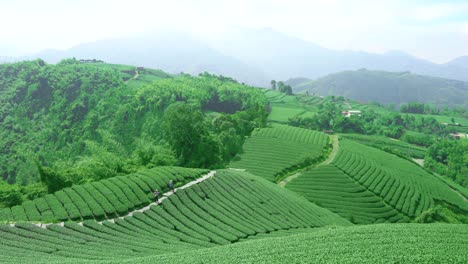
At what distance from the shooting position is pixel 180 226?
92.1 ft

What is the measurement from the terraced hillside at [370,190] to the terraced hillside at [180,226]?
10.3 metres

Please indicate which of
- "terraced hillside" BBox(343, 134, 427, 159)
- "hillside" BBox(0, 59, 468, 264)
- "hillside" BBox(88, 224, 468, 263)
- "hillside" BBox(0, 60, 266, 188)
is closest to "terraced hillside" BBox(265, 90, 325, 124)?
"hillside" BBox(0, 59, 468, 264)

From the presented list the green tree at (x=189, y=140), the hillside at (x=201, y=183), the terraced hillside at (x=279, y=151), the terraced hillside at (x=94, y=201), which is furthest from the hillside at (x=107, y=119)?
the terraced hillside at (x=94, y=201)

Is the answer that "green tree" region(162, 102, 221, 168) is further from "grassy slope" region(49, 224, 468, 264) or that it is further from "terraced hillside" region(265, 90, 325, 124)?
"terraced hillside" region(265, 90, 325, 124)

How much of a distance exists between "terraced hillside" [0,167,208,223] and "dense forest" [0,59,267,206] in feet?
23.2

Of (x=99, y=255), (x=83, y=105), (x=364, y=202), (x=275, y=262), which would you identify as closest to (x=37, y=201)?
(x=99, y=255)

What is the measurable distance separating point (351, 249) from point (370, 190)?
41.0 metres

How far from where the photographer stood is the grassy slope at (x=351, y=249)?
17359 mm

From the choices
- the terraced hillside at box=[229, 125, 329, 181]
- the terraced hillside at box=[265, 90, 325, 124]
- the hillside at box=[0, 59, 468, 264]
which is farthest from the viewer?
the terraced hillside at box=[265, 90, 325, 124]

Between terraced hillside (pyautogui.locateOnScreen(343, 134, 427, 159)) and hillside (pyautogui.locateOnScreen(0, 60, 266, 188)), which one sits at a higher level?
hillside (pyautogui.locateOnScreen(0, 60, 266, 188))

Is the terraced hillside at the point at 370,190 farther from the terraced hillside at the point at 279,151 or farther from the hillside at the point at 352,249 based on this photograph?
the hillside at the point at 352,249

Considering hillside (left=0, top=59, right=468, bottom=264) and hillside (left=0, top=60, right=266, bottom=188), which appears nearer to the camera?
hillside (left=0, top=59, right=468, bottom=264)

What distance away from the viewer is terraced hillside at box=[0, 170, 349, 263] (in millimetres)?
21000

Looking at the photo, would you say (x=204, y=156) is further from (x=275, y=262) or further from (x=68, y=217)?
(x=275, y=262)
